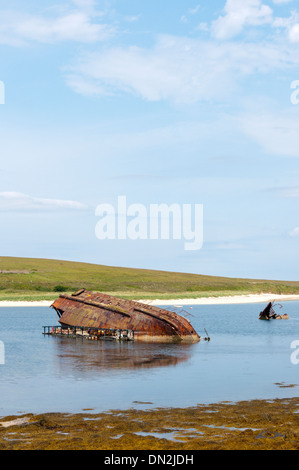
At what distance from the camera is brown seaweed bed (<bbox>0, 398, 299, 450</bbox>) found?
16.6 m

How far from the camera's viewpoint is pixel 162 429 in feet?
61.0

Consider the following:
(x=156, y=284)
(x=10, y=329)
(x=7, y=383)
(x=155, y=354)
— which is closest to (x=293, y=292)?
(x=156, y=284)

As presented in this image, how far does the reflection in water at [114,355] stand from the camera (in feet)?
118

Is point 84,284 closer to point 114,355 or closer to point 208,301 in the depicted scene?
point 208,301

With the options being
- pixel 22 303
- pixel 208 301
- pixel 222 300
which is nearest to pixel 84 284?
pixel 208 301

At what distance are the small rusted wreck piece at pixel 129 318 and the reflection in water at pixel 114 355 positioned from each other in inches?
89.4

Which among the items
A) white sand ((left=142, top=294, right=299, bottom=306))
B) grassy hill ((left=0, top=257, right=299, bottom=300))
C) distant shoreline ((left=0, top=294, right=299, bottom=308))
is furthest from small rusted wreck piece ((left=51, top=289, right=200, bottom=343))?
grassy hill ((left=0, top=257, right=299, bottom=300))

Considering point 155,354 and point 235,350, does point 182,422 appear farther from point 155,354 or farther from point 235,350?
point 235,350

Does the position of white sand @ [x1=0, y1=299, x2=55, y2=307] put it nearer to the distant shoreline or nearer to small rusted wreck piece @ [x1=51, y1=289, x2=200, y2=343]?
the distant shoreline

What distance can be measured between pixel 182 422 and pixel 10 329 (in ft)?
162

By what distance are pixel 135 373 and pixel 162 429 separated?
14013 millimetres

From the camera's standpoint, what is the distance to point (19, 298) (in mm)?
106750

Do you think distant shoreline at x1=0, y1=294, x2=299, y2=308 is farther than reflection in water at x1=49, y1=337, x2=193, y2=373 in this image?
Yes

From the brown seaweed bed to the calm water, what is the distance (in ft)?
5.99
